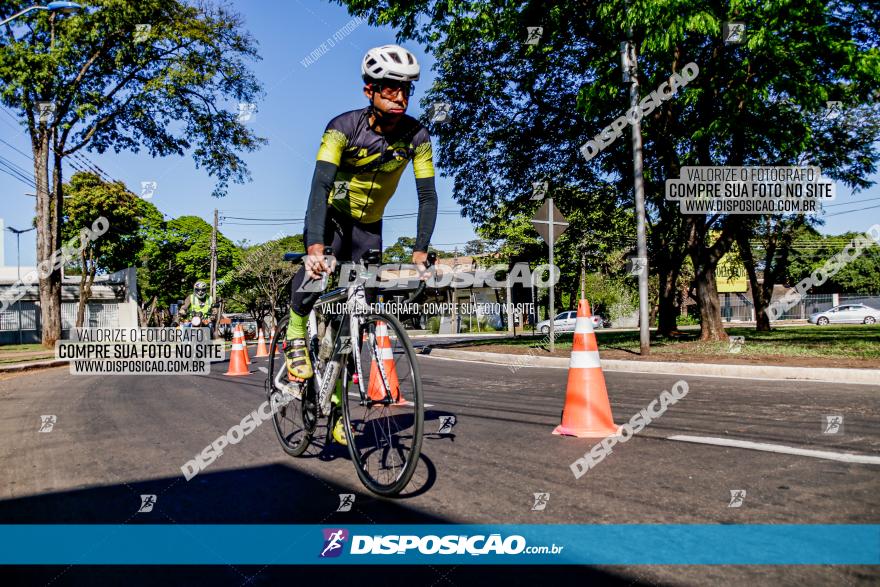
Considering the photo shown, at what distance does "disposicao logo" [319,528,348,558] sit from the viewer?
7.70 feet

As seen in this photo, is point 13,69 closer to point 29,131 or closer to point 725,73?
point 29,131

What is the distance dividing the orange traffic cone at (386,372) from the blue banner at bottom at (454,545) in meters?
0.81

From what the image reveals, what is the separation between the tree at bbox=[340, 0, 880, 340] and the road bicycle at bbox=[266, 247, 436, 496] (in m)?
9.91

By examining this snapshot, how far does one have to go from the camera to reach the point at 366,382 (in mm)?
3387

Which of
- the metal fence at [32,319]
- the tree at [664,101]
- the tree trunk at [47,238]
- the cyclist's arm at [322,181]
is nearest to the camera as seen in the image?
the cyclist's arm at [322,181]

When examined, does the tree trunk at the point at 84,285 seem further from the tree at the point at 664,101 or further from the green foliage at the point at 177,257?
the tree at the point at 664,101

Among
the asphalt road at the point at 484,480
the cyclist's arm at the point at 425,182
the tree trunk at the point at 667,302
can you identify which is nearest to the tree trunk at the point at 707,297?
the tree trunk at the point at 667,302

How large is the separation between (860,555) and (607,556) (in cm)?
86

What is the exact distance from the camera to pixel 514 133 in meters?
19.0

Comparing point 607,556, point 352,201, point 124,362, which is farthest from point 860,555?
point 124,362

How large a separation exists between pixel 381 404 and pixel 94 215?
45112 millimetres

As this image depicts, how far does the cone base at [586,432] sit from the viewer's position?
441 cm

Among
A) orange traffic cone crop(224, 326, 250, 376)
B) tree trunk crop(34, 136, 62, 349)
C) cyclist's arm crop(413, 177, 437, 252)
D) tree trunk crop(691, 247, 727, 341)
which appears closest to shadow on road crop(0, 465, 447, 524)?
cyclist's arm crop(413, 177, 437, 252)

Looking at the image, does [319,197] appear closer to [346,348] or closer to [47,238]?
[346,348]
